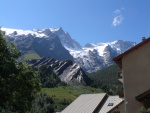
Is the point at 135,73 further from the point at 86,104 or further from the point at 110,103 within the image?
the point at 86,104

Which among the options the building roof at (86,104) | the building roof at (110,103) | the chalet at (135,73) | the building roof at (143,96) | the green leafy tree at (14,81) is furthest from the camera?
the building roof at (86,104)

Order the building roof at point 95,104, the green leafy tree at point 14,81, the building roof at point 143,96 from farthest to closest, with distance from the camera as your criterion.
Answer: the building roof at point 95,104, the green leafy tree at point 14,81, the building roof at point 143,96

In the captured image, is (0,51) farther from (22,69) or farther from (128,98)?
(128,98)

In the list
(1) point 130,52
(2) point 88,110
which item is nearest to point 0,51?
(1) point 130,52

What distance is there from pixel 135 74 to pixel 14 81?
1200 centimetres

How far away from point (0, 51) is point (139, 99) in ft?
47.9

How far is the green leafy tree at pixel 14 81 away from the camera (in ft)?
111

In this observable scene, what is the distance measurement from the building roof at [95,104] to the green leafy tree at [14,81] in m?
25.0

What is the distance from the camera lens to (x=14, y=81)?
34375mm

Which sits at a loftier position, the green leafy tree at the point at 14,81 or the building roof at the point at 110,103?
the green leafy tree at the point at 14,81

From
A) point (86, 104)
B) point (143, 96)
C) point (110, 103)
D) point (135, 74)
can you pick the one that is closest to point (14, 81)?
point (135, 74)

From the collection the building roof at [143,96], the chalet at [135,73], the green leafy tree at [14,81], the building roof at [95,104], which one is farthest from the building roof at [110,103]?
the building roof at [143,96]

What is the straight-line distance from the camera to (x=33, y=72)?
1455 inches

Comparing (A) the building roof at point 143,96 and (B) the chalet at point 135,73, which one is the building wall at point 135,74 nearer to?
(B) the chalet at point 135,73
